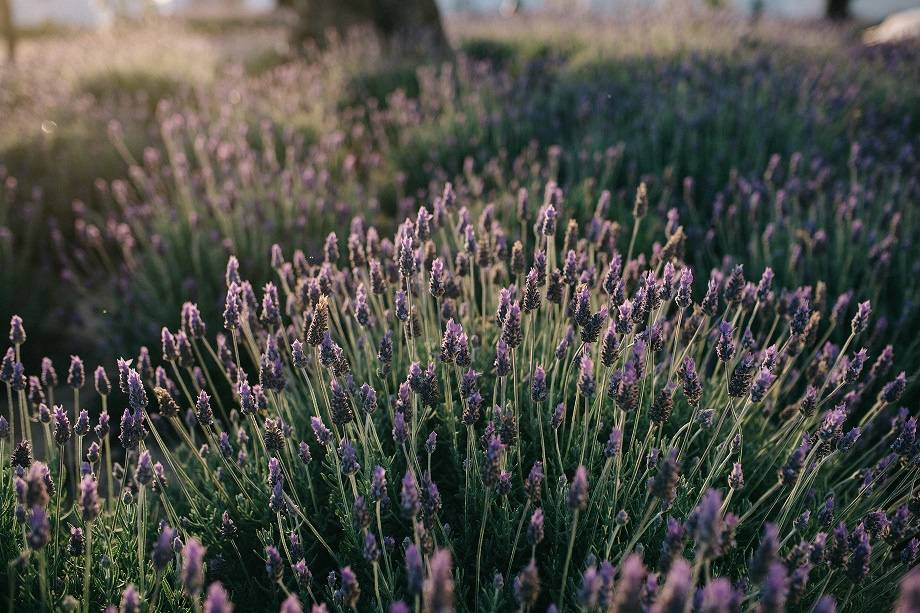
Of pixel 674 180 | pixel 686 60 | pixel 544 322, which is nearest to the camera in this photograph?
pixel 544 322

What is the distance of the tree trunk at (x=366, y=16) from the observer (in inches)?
332

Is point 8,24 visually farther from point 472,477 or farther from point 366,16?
point 472,477

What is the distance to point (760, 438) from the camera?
88.5 inches

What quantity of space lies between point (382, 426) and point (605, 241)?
1000 mm

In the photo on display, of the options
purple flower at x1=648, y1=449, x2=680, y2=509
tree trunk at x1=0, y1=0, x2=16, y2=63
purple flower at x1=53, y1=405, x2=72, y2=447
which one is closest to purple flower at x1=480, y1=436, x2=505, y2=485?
purple flower at x1=648, y1=449, x2=680, y2=509

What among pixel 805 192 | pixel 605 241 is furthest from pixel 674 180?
pixel 605 241

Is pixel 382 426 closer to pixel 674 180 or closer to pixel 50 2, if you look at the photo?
pixel 674 180

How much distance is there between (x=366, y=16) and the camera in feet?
28.0

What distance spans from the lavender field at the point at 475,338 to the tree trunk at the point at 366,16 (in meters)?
1.16

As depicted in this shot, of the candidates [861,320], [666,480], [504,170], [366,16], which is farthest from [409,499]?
[366,16]

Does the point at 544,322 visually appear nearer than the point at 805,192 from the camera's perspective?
Yes

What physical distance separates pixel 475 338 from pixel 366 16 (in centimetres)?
737

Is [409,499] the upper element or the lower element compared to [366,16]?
lower

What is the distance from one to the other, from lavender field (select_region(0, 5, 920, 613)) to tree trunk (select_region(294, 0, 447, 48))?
3.81 ft
